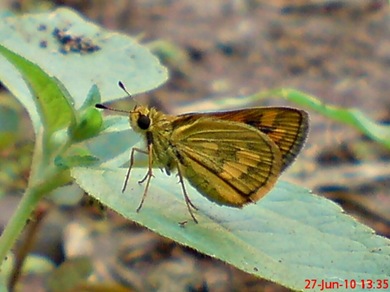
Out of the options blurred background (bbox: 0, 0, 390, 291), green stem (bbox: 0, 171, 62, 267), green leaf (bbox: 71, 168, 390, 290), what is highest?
green leaf (bbox: 71, 168, 390, 290)

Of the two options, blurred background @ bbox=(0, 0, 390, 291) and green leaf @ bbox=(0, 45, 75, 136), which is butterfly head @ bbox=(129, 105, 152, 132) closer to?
green leaf @ bbox=(0, 45, 75, 136)

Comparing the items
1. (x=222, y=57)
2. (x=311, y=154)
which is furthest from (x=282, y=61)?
(x=311, y=154)

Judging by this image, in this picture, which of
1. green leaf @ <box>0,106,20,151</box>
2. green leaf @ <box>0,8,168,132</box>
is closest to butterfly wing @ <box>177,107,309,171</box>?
green leaf @ <box>0,8,168,132</box>

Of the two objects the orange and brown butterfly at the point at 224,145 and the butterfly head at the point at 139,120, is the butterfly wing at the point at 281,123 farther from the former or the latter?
the butterfly head at the point at 139,120

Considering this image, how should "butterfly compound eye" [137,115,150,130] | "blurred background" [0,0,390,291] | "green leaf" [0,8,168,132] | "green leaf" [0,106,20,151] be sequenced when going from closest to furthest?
"butterfly compound eye" [137,115,150,130] < "green leaf" [0,8,168,132] < "green leaf" [0,106,20,151] < "blurred background" [0,0,390,291]

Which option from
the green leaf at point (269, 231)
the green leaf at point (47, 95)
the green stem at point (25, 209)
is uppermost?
the green leaf at point (47, 95)

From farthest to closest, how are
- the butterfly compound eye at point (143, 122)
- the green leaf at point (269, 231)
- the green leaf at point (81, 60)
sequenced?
the green leaf at point (81, 60), the butterfly compound eye at point (143, 122), the green leaf at point (269, 231)

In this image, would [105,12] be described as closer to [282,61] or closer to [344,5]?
[282,61]

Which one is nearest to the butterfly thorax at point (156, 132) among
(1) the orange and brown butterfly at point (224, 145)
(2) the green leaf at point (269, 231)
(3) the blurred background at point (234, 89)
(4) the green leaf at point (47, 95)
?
(1) the orange and brown butterfly at point (224, 145)
